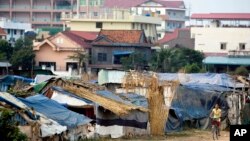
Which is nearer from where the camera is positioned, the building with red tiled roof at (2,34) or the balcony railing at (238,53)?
the balcony railing at (238,53)

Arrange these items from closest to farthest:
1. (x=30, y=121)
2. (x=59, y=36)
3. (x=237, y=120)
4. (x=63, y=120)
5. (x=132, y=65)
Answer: (x=30, y=121), (x=63, y=120), (x=237, y=120), (x=132, y=65), (x=59, y=36)

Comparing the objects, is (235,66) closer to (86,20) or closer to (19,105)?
(86,20)

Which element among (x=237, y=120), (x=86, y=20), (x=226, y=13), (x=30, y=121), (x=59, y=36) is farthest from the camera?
(x=226, y=13)

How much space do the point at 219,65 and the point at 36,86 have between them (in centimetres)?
3748

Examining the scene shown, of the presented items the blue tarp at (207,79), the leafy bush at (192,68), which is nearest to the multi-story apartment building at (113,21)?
the leafy bush at (192,68)

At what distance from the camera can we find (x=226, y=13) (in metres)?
76.3

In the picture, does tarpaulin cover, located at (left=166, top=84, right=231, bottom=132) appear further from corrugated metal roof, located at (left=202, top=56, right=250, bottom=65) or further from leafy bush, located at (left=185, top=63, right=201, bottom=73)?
corrugated metal roof, located at (left=202, top=56, right=250, bottom=65)

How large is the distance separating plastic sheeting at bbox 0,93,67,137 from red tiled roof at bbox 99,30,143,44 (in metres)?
38.8

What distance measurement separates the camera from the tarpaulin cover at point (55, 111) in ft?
71.9

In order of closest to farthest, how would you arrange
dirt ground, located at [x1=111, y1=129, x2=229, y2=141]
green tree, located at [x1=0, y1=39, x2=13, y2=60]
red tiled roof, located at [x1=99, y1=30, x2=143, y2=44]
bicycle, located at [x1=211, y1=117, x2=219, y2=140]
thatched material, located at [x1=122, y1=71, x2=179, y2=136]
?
dirt ground, located at [x1=111, y1=129, x2=229, y2=141] < bicycle, located at [x1=211, y1=117, x2=219, y2=140] < thatched material, located at [x1=122, y1=71, x2=179, y2=136] < green tree, located at [x1=0, y1=39, x2=13, y2=60] < red tiled roof, located at [x1=99, y1=30, x2=143, y2=44]

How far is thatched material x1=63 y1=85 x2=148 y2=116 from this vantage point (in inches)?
945

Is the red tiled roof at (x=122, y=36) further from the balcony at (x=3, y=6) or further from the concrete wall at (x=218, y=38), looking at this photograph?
the balcony at (x=3, y=6)

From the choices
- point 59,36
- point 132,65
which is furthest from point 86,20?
point 132,65

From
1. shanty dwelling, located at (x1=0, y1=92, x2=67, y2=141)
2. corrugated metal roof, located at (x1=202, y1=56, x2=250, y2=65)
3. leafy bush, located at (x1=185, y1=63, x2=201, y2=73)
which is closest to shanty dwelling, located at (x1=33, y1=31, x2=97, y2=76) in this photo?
leafy bush, located at (x1=185, y1=63, x2=201, y2=73)
